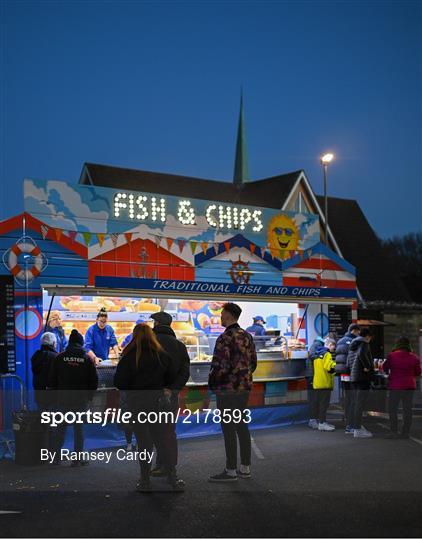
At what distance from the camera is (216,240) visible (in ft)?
48.1

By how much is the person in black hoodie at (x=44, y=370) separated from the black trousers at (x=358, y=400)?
14.9 ft

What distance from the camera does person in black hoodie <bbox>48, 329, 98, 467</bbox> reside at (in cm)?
885

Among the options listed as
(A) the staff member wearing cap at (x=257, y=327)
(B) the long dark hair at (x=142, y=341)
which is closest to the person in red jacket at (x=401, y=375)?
(A) the staff member wearing cap at (x=257, y=327)

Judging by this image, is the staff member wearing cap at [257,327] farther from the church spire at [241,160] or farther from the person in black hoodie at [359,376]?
the church spire at [241,160]

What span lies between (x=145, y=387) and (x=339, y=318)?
33.4 ft

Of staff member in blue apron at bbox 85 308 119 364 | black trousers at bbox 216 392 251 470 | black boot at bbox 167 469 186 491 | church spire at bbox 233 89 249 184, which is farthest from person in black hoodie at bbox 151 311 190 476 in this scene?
church spire at bbox 233 89 249 184

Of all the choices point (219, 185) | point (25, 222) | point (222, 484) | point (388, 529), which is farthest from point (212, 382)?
point (219, 185)

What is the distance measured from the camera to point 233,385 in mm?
7434

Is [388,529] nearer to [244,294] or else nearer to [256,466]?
[256,466]

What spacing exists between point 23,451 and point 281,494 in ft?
11.9

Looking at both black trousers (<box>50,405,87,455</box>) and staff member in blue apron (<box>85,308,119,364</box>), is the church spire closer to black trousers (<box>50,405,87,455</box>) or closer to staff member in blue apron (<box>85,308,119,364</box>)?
staff member in blue apron (<box>85,308,119,364</box>)

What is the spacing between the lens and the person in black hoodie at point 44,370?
9.22 meters

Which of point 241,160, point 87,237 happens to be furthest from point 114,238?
point 241,160

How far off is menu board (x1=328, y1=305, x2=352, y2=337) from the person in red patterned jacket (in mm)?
8831
